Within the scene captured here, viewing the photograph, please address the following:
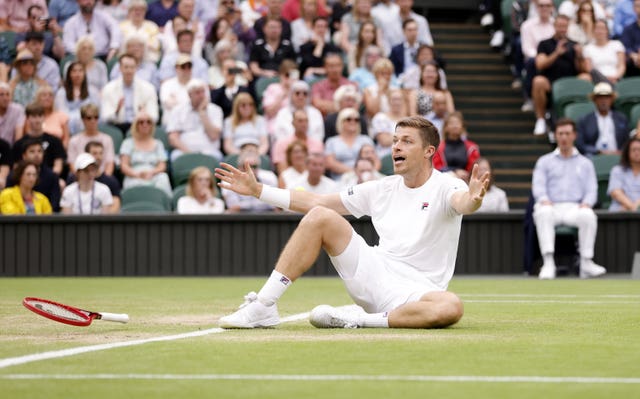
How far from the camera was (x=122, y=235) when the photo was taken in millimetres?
16047

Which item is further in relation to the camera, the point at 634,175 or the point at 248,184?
the point at 634,175

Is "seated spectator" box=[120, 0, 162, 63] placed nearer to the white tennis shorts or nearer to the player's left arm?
the white tennis shorts

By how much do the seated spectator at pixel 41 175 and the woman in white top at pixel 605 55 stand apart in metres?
8.62

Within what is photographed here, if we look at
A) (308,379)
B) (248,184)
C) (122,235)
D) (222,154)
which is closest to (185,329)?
(248,184)

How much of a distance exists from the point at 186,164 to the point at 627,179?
19.5 ft

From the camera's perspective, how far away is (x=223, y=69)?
18656mm

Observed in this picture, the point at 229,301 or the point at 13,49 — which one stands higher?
the point at 13,49

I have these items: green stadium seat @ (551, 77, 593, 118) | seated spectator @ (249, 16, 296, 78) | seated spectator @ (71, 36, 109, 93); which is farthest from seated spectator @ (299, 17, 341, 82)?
green stadium seat @ (551, 77, 593, 118)

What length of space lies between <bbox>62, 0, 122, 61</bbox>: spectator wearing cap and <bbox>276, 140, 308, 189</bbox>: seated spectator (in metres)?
3.94

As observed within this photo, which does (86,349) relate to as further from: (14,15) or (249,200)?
(14,15)

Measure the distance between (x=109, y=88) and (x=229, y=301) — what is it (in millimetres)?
7295

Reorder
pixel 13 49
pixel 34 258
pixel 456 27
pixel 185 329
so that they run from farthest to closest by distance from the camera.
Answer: pixel 456 27 < pixel 13 49 < pixel 34 258 < pixel 185 329

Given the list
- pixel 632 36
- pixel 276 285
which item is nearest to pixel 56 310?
pixel 276 285

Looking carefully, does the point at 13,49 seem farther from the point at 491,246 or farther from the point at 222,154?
the point at 491,246
